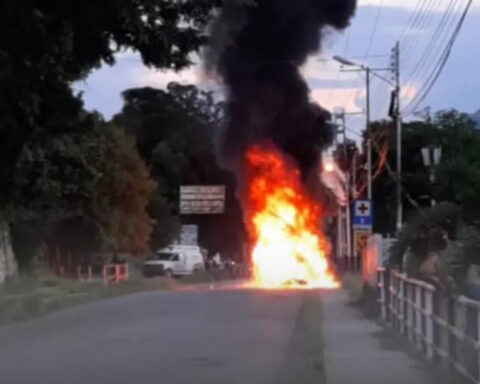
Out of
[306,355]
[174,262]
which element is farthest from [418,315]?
[174,262]

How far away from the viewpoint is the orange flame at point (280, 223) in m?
58.0

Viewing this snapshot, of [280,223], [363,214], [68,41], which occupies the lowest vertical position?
[363,214]

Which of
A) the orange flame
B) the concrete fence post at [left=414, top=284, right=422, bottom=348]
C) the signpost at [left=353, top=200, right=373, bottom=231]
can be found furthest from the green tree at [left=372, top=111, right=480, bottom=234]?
the concrete fence post at [left=414, top=284, right=422, bottom=348]

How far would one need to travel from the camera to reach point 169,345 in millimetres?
20500

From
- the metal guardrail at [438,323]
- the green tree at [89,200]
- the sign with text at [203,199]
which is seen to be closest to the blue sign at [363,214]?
the green tree at [89,200]

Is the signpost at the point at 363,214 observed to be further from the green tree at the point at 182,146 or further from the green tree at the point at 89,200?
the green tree at the point at 182,146

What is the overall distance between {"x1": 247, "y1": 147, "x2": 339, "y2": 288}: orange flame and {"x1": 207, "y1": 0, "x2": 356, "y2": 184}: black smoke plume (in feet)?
3.20

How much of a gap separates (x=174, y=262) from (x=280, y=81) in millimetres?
18801

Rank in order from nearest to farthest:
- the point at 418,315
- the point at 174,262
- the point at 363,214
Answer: the point at 418,315 < the point at 363,214 < the point at 174,262

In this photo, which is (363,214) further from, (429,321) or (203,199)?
(203,199)

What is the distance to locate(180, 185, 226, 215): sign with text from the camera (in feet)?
261

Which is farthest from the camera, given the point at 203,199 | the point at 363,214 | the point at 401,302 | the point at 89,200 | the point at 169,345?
the point at 203,199

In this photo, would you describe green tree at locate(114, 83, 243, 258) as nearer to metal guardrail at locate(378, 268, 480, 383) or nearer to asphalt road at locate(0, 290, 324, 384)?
asphalt road at locate(0, 290, 324, 384)

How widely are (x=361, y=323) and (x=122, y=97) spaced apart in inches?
3050
